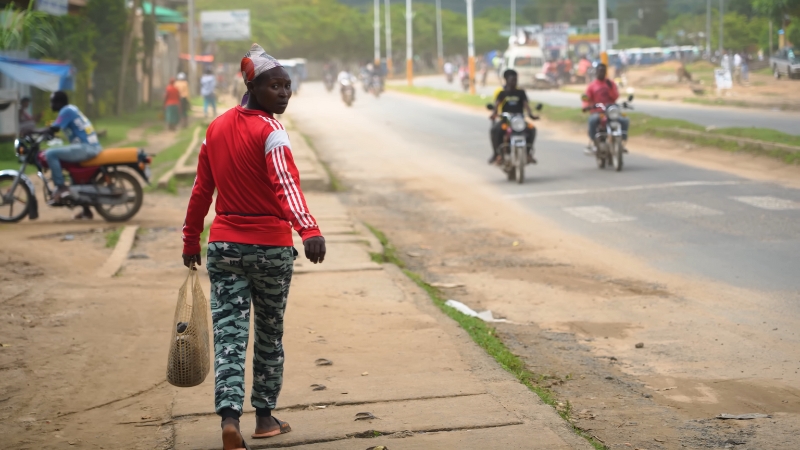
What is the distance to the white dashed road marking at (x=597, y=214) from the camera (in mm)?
11703

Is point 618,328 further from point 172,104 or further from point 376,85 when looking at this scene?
point 376,85

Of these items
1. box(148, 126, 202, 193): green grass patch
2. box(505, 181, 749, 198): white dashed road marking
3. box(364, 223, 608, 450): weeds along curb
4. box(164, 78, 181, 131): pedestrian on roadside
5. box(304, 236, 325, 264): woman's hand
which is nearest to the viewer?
box(304, 236, 325, 264): woman's hand

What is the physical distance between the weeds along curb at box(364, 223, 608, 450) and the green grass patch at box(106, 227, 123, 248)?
3.79 meters

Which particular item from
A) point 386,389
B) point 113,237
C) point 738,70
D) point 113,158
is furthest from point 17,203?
point 738,70

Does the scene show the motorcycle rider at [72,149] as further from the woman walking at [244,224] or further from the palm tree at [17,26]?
the palm tree at [17,26]

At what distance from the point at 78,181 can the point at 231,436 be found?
353 inches

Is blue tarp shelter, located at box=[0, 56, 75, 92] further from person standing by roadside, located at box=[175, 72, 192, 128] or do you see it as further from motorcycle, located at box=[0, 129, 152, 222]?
person standing by roadside, located at box=[175, 72, 192, 128]

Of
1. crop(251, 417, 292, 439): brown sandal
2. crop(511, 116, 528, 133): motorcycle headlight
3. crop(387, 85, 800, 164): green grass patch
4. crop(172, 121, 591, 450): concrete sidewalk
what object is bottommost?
crop(172, 121, 591, 450): concrete sidewalk

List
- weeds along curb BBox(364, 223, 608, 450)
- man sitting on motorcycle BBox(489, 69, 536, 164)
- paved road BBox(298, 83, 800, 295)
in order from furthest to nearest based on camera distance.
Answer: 1. man sitting on motorcycle BBox(489, 69, 536, 164)
2. paved road BBox(298, 83, 800, 295)
3. weeds along curb BBox(364, 223, 608, 450)

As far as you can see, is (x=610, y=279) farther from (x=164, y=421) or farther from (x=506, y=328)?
(x=164, y=421)

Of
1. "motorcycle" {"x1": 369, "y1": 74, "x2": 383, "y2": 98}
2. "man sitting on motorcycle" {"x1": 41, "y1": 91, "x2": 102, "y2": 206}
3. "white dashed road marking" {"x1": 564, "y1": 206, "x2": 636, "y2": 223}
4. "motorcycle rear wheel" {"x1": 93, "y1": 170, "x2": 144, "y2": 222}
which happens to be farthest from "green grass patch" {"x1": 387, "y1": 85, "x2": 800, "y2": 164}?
"motorcycle" {"x1": 369, "y1": 74, "x2": 383, "y2": 98}

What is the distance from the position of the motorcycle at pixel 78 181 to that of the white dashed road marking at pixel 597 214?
530cm

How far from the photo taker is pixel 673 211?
38.9 ft

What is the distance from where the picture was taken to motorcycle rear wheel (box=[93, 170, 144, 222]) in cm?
1238
